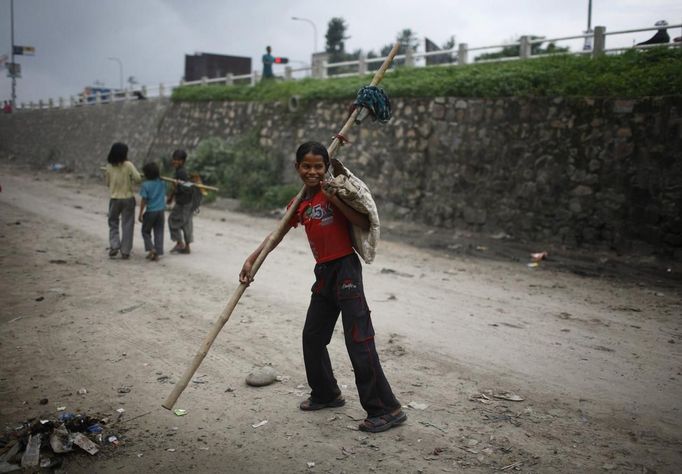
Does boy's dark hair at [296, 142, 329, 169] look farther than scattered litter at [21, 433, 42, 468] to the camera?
Yes

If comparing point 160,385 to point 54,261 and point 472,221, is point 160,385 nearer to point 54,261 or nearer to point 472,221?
point 54,261

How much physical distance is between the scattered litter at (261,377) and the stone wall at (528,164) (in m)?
7.60

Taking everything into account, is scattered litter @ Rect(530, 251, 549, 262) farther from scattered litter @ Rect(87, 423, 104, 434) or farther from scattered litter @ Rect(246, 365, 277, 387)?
scattered litter @ Rect(87, 423, 104, 434)

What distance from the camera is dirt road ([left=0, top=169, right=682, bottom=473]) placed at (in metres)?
3.60

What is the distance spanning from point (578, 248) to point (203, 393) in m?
8.15

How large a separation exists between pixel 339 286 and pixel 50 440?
209cm

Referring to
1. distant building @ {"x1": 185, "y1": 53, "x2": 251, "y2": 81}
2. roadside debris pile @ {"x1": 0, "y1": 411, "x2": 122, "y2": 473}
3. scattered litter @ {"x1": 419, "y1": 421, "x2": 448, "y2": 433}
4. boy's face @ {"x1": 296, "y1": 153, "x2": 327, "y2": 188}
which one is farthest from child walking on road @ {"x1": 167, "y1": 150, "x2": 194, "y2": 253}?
distant building @ {"x1": 185, "y1": 53, "x2": 251, "y2": 81}

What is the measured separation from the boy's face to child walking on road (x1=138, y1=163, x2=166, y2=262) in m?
6.10

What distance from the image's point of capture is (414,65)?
16.8 meters

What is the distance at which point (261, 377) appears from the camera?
15.1 ft

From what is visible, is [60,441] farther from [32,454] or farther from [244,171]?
[244,171]

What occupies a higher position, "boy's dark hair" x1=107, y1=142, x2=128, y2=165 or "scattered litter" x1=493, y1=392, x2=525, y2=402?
"boy's dark hair" x1=107, y1=142, x2=128, y2=165

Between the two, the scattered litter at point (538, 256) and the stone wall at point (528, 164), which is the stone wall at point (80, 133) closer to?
the stone wall at point (528, 164)

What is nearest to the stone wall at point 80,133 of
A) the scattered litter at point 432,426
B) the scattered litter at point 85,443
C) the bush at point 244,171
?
the bush at point 244,171
